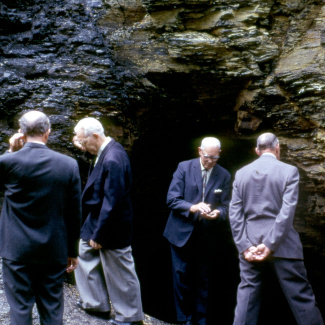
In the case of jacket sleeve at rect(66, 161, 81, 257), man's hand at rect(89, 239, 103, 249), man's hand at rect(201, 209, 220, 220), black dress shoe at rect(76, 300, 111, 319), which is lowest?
black dress shoe at rect(76, 300, 111, 319)

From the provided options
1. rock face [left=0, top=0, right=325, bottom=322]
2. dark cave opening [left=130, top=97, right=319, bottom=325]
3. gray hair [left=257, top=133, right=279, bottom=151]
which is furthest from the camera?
dark cave opening [left=130, top=97, right=319, bottom=325]

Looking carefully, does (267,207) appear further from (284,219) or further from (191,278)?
(191,278)

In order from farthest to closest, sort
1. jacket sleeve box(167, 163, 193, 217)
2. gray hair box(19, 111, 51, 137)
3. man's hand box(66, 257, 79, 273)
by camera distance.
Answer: jacket sleeve box(167, 163, 193, 217)
man's hand box(66, 257, 79, 273)
gray hair box(19, 111, 51, 137)

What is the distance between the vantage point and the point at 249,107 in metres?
5.61

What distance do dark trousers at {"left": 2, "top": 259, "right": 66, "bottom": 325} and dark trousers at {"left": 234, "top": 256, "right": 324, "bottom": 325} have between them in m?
1.87

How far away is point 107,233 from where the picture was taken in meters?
3.79

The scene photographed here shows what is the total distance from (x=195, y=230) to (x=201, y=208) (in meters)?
0.43

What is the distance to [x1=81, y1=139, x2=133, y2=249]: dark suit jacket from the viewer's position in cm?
377

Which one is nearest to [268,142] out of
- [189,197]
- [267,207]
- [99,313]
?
[267,207]

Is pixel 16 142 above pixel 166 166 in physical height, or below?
above

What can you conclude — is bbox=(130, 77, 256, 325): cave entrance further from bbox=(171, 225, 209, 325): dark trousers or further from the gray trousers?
the gray trousers

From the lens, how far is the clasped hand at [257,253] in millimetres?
3814

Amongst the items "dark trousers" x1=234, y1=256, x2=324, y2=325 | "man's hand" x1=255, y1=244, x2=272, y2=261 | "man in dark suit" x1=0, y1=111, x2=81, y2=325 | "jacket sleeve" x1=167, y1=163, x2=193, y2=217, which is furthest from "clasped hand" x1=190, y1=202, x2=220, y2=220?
"man in dark suit" x1=0, y1=111, x2=81, y2=325

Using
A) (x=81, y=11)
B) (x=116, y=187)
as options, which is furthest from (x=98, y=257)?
(x=81, y=11)
